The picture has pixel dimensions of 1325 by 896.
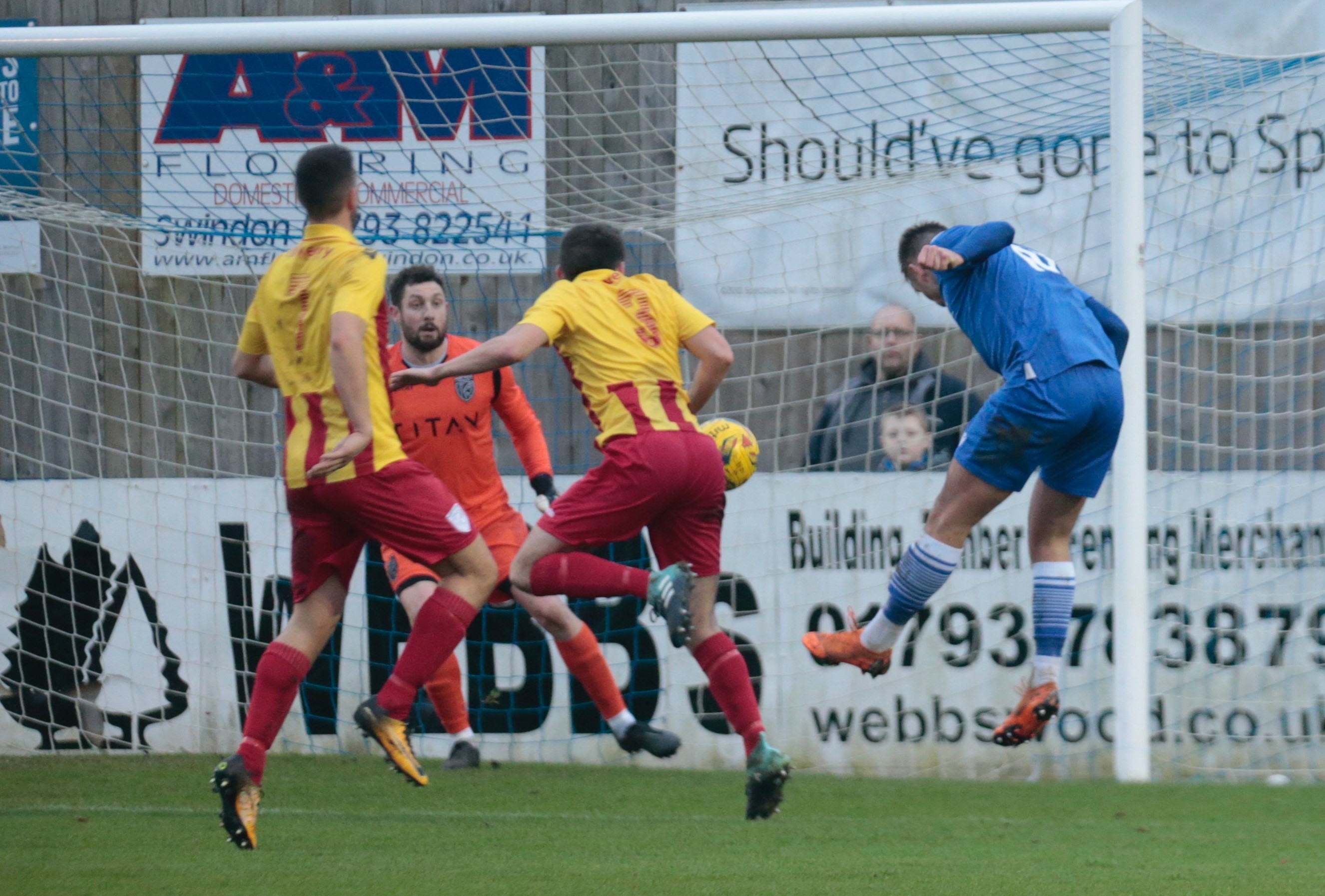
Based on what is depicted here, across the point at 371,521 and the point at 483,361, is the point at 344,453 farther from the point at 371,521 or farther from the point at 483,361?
the point at 483,361

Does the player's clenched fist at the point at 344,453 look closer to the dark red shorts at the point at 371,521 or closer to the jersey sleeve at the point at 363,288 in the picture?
the dark red shorts at the point at 371,521

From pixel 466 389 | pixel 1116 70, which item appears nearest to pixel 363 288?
pixel 466 389

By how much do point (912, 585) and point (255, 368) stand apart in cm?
212

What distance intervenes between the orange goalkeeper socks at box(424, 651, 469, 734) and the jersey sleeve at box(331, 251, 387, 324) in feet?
6.93

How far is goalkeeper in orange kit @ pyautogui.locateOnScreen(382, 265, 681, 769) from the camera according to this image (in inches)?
218

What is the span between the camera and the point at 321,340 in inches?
162

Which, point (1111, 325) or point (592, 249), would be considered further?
point (592, 249)

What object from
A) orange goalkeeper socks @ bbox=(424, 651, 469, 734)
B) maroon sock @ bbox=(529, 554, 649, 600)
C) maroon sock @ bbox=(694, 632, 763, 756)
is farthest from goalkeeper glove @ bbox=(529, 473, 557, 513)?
maroon sock @ bbox=(694, 632, 763, 756)

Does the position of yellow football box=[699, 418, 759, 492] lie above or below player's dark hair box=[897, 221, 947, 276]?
below

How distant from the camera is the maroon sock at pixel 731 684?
4570mm

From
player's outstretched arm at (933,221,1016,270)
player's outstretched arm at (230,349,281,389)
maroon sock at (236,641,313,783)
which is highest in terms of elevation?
player's outstretched arm at (933,221,1016,270)

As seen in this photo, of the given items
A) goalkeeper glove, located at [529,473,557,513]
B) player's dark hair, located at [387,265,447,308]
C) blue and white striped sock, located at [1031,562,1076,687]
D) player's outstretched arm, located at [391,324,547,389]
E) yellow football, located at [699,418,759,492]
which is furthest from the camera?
player's dark hair, located at [387,265,447,308]

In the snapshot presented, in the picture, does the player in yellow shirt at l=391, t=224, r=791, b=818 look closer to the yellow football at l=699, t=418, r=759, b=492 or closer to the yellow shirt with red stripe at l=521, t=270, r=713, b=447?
the yellow shirt with red stripe at l=521, t=270, r=713, b=447

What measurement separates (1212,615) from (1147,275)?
4.59 ft
